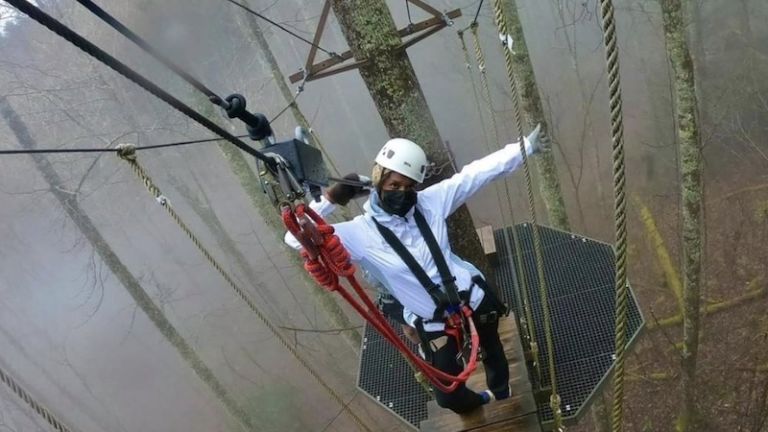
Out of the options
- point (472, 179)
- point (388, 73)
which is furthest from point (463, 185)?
point (388, 73)

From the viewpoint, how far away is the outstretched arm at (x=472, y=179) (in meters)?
2.61

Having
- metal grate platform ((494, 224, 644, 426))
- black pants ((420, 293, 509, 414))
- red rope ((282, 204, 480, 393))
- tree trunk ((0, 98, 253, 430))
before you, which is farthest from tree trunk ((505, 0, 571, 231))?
tree trunk ((0, 98, 253, 430))

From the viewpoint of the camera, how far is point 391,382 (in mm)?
4168

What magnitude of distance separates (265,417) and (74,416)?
26.8 feet

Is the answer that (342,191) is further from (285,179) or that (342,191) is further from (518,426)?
(518,426)

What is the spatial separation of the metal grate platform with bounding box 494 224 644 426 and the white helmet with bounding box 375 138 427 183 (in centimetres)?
190

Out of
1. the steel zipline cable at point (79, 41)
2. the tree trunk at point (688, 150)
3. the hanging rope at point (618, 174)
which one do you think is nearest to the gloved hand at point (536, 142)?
the hanging rope at point (618, 174)

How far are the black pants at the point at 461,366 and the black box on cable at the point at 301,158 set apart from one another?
4.51ft

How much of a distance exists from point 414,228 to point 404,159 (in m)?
0.33

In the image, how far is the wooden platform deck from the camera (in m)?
3.14

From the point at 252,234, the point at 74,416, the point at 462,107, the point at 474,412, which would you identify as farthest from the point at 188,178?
the point at 474,412

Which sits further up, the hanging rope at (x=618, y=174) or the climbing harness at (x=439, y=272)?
the hanging rope at (x=618, y=174)

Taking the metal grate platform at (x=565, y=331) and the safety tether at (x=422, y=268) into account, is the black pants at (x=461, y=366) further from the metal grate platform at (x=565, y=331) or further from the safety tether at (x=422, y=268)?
the metal grate platform at (x=565, y=331)

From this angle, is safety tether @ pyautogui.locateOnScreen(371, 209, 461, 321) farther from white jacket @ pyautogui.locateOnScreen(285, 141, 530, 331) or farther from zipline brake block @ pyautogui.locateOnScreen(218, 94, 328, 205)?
zipline brake block @ pyautogui.locateOnScreen(218, 94, 328, 205)
